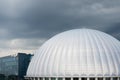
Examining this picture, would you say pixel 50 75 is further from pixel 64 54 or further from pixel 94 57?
pixel 94 57

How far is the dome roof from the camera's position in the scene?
160 feet

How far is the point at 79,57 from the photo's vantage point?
1944 inches

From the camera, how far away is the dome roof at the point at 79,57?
48700 millimetres

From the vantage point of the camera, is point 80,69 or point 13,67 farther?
point 13,67

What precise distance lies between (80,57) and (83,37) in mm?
5342

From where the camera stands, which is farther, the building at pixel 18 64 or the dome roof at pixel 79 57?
the building at pixel 18 64

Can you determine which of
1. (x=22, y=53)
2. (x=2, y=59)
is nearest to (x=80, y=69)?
(x=22, y=53)

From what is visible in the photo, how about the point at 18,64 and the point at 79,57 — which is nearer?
the point at 79,57

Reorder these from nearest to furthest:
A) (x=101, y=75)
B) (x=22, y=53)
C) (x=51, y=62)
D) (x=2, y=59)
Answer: (x=101, y=75) → (x=51, y=62) → (x=22, y=53) → (x=2, y=59)

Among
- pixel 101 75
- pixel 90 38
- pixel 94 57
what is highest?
pixel 90 38

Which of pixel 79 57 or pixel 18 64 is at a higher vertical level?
pixel 18 64

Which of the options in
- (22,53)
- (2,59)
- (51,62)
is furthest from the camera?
(2,59)

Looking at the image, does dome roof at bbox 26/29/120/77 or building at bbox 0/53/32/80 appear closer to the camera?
dome roof at bbox 26/29/120/77

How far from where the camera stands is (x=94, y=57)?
161 ft
